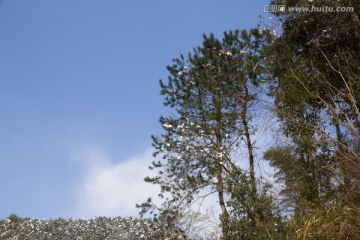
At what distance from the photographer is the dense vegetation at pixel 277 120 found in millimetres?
8382

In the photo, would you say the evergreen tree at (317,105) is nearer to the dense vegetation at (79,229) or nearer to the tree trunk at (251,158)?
the tree trunk at (251,158)

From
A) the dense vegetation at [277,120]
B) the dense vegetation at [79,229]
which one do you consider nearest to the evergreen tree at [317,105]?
the dense vegetation at [277,120]

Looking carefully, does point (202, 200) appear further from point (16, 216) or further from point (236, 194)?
point (16, 216)

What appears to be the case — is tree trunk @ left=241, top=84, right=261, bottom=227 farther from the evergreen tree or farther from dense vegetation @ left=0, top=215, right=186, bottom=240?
dense vegetation @ left=0, top=215, right=186, bottom=240

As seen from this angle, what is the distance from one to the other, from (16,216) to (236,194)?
738 cm

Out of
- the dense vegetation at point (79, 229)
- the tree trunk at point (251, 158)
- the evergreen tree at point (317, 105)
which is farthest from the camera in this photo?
the dense vegetation at point (79, 229)

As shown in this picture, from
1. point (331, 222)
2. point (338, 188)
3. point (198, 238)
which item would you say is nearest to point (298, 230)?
point (331, 222)

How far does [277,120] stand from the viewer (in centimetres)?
908

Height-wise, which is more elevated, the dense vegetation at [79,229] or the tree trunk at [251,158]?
the dense vegetation at [79,229]

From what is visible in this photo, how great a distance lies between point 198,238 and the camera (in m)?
10.3

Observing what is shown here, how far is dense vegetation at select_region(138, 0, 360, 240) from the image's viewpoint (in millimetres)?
8382

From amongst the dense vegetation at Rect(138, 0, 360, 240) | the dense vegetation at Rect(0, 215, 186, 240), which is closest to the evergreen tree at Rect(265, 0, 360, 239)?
the dense vegetation at Rect(138, 0, 360, 240)

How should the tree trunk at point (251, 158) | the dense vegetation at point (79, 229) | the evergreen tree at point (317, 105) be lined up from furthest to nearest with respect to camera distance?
the dense vegetation at point (79, 229) → the tree trunk at point (251, 158) → the evergreen tree at point (317, 105)

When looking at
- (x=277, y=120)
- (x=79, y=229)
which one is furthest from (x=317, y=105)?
Answer: (x=79, y=229)
